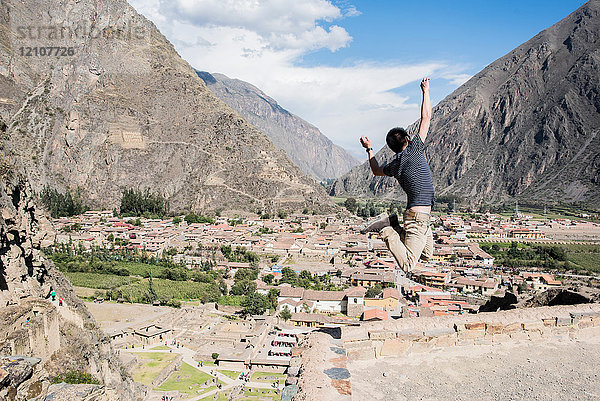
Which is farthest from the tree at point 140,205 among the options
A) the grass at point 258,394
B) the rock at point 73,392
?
the rock at point 73,392

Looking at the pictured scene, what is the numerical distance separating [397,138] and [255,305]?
24.4 metres

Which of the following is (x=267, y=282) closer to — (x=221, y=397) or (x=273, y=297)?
(x=273, y=297)

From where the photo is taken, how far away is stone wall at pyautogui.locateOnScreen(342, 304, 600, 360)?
16.1ft

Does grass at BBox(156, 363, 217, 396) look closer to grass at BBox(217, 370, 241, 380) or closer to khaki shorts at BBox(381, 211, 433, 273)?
grass at BBox(217, 370, 241, 380)

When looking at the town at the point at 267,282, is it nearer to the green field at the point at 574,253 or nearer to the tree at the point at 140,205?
the green field at the point at 574,253

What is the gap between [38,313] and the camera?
1045 centimetres

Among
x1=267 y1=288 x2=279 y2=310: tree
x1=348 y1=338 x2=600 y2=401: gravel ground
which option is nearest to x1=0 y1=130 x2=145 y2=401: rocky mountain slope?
x1=348 y1=338 x2=600 y2=401: gravel ground

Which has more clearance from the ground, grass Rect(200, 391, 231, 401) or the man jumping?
the man jumping

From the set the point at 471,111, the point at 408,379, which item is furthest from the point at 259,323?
the point at 471,111

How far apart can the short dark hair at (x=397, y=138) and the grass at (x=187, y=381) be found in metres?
16.3

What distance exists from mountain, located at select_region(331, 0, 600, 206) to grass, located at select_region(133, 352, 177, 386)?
91832 mm

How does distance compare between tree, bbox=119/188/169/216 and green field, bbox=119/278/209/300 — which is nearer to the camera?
green field, bbox=119/278/209/300

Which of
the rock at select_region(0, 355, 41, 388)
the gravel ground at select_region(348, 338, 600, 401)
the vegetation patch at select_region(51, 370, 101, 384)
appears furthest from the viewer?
the vegetation patch at select_region(51, 370, 101, 384)

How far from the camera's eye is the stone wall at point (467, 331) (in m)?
4.92
